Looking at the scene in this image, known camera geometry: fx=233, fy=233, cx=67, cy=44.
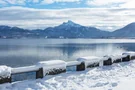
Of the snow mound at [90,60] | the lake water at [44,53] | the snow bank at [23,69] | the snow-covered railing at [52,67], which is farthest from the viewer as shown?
the lake water at [44,53]

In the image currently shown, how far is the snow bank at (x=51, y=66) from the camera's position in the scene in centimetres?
936

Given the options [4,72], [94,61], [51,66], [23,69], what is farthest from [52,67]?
[94,61]

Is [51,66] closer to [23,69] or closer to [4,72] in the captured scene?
[23,69]

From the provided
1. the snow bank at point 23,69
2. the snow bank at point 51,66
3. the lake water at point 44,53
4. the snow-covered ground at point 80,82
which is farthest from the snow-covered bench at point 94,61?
the lake water at point 44,53

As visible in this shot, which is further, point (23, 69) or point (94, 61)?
point (94, 61)

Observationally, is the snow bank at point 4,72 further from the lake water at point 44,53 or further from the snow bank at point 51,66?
the lake water at point 44,53

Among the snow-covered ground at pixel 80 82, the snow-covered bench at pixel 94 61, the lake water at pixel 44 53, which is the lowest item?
the lake water at pixel 44 53

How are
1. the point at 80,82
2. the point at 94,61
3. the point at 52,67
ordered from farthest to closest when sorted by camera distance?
the point at 94,61 → the point at 52,67 → the point at 80,82

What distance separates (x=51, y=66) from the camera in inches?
378

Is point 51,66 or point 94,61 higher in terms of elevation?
point 51,66

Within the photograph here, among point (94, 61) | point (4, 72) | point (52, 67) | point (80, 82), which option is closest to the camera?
point (4, 72)

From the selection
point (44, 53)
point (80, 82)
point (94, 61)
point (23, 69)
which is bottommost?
point (44, 53)

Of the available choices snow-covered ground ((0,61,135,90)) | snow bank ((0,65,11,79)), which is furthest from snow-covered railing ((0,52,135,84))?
snow-covered ground ((0,61,135,90))

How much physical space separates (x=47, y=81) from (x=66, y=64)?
1950mm
